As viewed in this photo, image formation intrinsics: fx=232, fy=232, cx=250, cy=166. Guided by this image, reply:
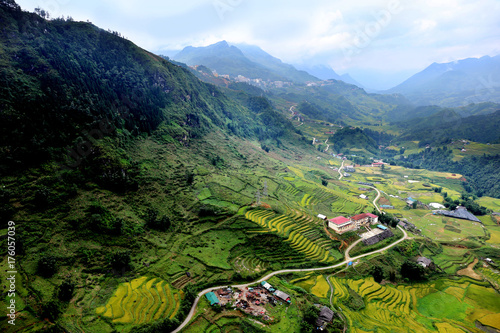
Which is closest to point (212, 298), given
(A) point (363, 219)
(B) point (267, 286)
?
(B) point (267, 286)

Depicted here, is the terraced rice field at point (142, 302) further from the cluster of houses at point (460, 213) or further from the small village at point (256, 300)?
the cluster of houses at point (460, 213)

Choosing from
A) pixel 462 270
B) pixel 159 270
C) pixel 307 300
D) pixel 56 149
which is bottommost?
pixel 462 270

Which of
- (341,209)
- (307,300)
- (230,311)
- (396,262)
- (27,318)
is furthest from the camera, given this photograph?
(341,209)

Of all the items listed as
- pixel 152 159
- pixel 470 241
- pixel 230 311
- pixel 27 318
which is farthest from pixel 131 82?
pixel 470 241

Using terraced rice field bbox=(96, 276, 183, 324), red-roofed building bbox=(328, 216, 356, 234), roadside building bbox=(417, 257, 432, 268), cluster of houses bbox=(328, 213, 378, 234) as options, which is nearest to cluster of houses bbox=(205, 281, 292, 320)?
terraced rice field bbox=(96, 276, 183, 324)

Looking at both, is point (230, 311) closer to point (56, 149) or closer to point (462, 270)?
point (56, 149)

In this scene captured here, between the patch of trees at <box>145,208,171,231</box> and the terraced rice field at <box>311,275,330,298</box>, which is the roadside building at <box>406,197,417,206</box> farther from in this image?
the patch of trees at <box>145,208,171,231</box>

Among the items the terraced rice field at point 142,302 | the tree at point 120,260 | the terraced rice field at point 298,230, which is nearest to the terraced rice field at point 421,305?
the terraced rice field at point 298,230
